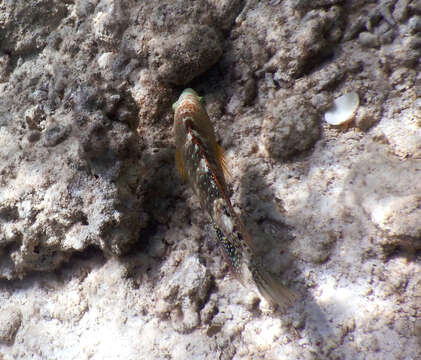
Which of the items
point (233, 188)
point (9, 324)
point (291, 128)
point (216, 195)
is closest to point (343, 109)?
point (291, 128)

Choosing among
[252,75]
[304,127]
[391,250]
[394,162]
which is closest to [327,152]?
[304,127]

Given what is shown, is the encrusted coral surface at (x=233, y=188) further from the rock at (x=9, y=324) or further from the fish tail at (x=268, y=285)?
the fish tail at (x=268, y=285)

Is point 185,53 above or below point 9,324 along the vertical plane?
above

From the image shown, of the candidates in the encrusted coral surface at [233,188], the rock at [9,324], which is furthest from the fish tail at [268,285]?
the rock at [9,324]

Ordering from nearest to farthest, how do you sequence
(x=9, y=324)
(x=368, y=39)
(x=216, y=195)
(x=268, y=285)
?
(x=268, y=285)
(x=216, y=195)
(x=368, y=39)
(x=9, y=324)

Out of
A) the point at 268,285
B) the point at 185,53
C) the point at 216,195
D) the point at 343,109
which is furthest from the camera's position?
the point at 185,53

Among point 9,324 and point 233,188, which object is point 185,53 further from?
point 9,324

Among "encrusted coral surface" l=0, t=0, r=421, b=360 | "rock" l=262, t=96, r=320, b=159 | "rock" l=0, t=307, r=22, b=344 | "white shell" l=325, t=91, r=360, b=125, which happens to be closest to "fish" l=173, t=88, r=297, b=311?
"encrusted coral surface" l=0, t=0, r=421, b=360
